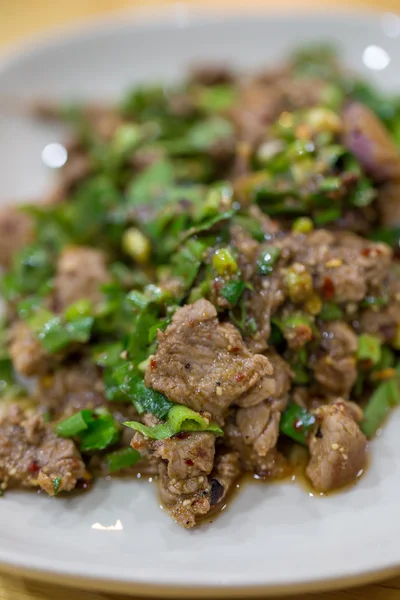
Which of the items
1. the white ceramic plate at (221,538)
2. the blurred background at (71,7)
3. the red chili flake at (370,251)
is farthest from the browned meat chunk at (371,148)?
the blurred background at (71,7)

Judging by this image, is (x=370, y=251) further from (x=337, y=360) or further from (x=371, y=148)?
(x=371, y=148)

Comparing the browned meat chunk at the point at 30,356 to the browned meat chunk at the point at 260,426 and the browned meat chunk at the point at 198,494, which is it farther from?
the browned meat chunk at the point at 260,426

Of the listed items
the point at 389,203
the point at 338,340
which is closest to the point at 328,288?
the point at 338,340

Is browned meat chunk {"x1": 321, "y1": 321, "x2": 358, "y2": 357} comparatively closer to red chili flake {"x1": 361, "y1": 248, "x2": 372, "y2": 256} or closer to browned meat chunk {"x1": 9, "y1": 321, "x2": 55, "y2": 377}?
red chili flake {"x1": 361, "y1": 248, "x2": 372, "y2": 256}

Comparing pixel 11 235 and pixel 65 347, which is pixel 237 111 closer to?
pixel 11 235

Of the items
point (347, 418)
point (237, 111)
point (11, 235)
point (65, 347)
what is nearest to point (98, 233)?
point (11, 235)
